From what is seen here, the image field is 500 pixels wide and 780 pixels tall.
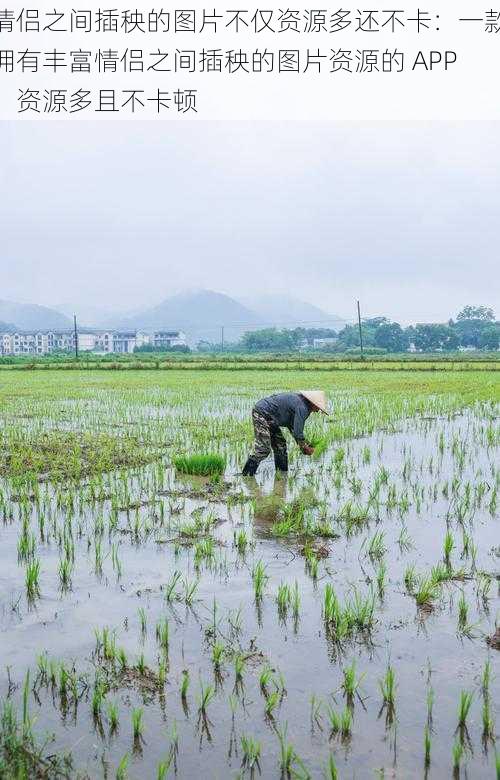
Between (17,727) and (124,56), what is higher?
(124,56)

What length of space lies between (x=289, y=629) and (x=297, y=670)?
34 cm

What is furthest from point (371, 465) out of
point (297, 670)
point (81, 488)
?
point (297, 670)

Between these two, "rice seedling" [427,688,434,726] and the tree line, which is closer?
"rice seedling" [427,688,434,726]

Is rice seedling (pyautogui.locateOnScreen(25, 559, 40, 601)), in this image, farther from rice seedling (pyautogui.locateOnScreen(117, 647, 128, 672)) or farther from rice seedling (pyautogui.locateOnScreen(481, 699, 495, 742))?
rice seedling (pyautogui.locateOnScreen(481, 699, 495, 742))

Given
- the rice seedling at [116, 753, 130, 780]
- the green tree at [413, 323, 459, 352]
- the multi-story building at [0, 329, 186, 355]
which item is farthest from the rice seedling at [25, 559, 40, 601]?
the multi-story building at [0, 329, 186, 355]

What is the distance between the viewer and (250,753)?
2.08m

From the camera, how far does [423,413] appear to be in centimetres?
1128

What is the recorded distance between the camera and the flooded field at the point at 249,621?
2.13 m

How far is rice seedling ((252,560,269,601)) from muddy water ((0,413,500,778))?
0.03m

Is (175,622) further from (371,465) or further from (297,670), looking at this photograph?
(371,465)

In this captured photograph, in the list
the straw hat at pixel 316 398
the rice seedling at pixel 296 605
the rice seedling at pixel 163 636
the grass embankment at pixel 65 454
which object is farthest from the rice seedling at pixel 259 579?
the grass embankment at pixel 65 454

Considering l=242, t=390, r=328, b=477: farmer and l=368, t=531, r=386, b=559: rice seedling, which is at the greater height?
l=242, t=390, r=328, b=477: farmer

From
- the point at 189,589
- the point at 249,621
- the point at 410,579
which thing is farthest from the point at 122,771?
the point at 410,579

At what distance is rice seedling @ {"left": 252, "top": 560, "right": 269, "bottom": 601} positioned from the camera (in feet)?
10.7
